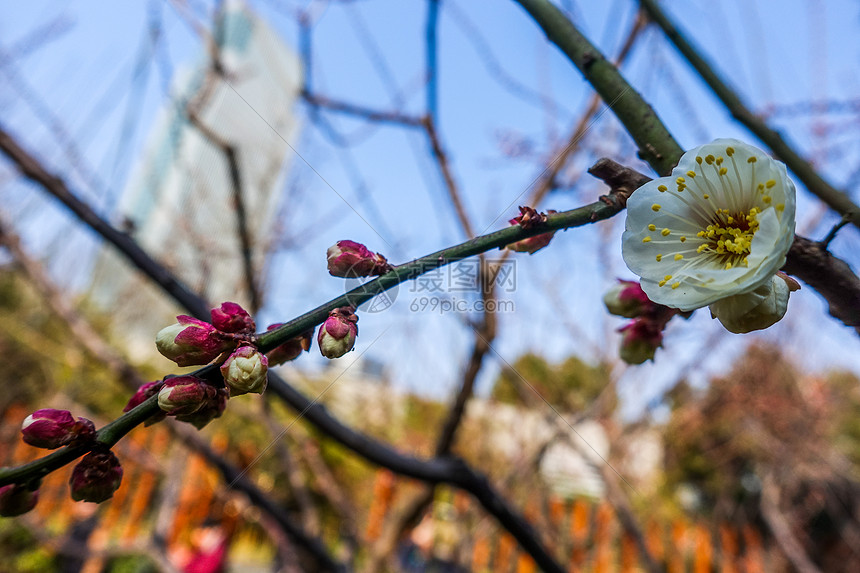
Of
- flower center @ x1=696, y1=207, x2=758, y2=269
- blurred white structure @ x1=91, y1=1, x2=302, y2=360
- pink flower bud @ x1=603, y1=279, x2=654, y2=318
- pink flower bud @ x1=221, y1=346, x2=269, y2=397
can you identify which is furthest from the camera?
blurred white structure @ x1=91, y1=1, x2=302, y2=360

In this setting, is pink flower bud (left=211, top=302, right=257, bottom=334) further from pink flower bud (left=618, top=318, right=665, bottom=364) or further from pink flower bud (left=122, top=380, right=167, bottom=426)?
pink flower bud (left=618, top=318, right=665, bottom=364)

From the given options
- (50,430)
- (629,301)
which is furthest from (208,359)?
(629,301)

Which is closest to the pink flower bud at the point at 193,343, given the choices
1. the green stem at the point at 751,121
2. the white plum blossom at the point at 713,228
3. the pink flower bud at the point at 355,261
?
the pink flower bud at the point at 355,261

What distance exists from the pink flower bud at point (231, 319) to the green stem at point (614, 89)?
1.31 feet

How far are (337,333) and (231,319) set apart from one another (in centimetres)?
10

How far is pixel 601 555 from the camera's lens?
4461 mm

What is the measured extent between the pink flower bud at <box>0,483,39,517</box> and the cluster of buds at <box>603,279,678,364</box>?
0.59m

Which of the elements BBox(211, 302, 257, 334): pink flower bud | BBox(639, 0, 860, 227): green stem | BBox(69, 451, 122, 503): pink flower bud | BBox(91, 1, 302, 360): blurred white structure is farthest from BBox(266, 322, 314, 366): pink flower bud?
BBox(91, 1, 302, 360): blurred white structure

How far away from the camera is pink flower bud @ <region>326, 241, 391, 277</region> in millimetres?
429

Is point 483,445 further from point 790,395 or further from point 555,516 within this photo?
point 790,395

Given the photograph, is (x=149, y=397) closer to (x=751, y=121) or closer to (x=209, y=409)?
(x=209, y=409)

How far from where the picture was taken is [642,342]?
62cm

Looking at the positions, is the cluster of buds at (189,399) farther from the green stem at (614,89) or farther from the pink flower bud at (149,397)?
the green stem at (614,89)

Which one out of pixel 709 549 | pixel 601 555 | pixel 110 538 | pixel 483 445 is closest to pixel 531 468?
pixel 483 445
